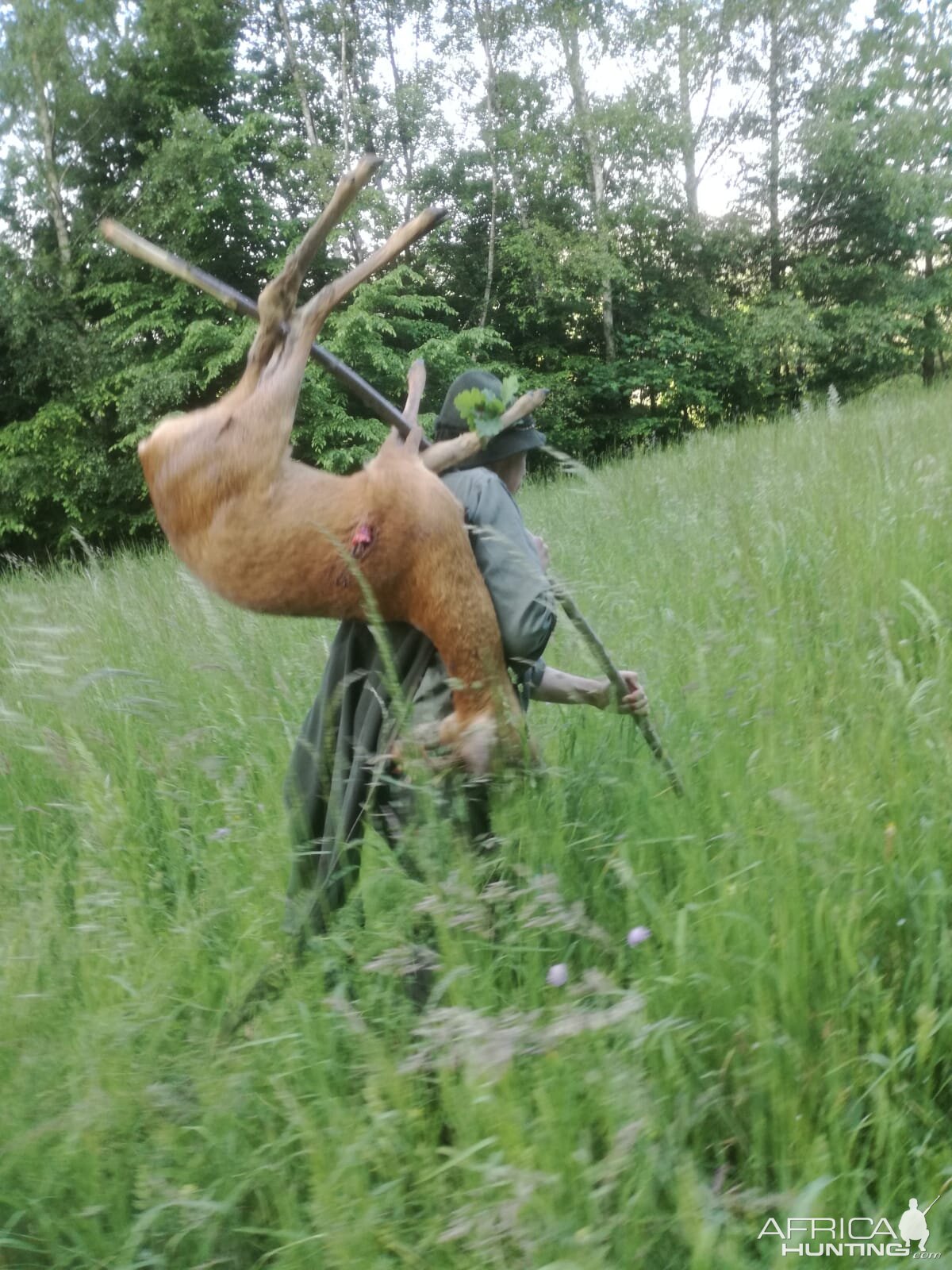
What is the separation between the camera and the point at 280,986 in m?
1.86

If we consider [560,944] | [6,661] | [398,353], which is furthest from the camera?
[398,353]

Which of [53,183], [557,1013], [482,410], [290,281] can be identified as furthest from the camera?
[53,183]

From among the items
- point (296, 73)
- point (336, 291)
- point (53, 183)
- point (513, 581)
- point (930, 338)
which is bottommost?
point (513, 581)

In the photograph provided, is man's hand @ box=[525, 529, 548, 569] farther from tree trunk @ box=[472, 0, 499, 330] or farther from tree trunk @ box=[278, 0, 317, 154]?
tree trunk @ box=[472, 0, 499, 330]

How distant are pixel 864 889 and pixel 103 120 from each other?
18052 mm

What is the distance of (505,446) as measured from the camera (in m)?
2.18

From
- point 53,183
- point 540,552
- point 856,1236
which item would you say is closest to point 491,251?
point 53,183

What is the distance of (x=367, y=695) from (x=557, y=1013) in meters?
0.81

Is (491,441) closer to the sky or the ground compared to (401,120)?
closer to the ground

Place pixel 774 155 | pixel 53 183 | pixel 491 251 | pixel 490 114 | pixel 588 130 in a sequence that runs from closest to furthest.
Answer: pixel 53 183
pixel 588 130
pixel 491 251
pixel 490 114
pixel 774 155

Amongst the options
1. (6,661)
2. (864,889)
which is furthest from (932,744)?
(6,661)

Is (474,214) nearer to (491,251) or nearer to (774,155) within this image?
(491,251)

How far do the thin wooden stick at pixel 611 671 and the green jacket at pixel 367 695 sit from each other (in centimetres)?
6

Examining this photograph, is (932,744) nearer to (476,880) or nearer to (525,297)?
(476,880)
